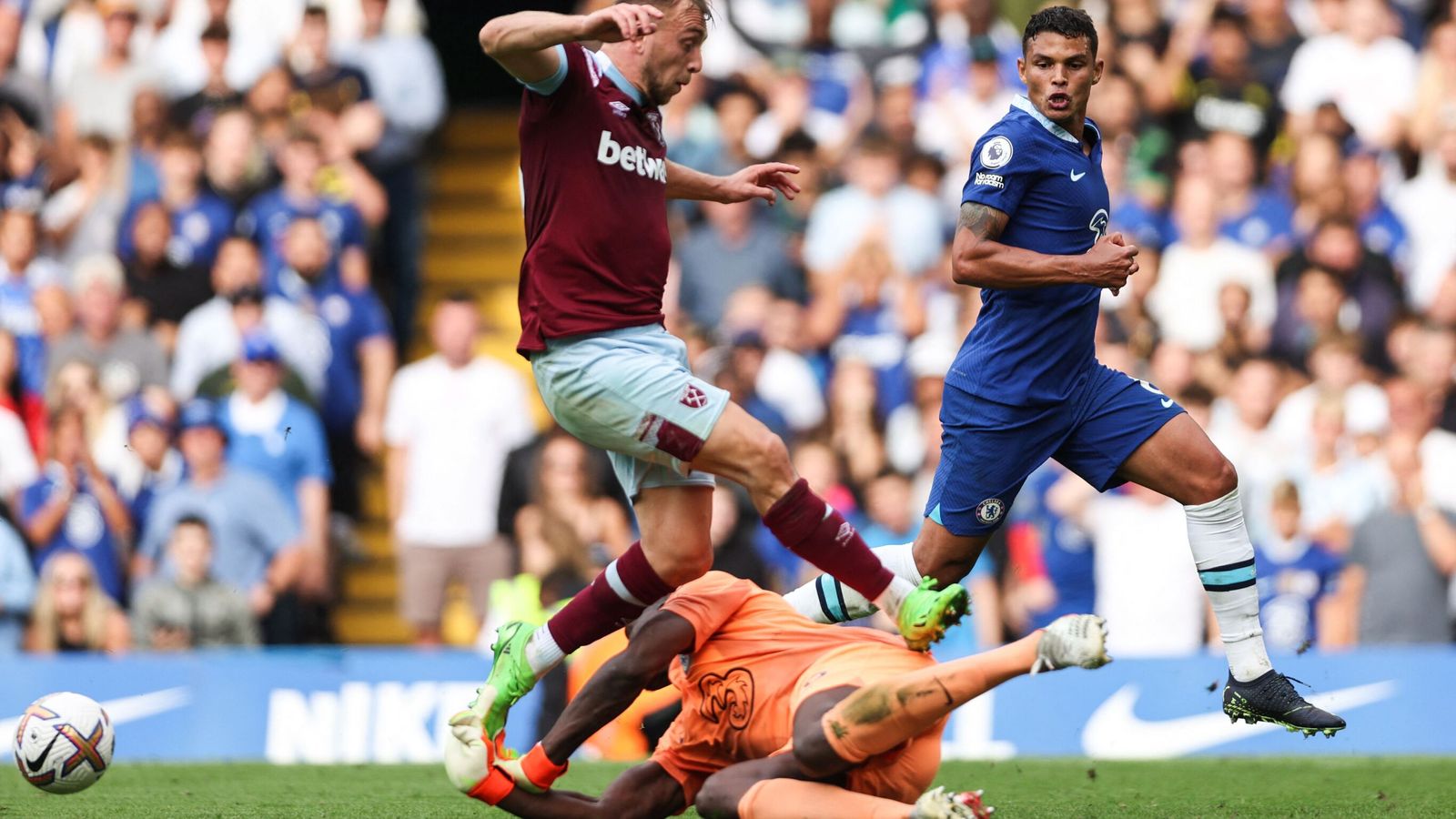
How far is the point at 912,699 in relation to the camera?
20.3 feet

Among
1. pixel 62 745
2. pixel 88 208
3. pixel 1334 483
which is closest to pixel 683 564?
pixel 62 745

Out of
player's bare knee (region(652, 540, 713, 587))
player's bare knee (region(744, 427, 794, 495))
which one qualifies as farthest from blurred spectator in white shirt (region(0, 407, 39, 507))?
player's bare knee (region(744, 427, 794, 495))

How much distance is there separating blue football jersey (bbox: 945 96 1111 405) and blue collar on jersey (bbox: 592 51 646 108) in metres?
1.29

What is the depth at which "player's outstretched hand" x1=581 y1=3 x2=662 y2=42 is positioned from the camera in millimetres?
6039

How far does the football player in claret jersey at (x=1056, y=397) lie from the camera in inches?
280

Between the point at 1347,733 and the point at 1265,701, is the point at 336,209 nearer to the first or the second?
the point at 1347,733

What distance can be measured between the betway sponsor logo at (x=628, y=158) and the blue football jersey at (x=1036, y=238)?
3.90 ft

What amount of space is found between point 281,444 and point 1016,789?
19.1 feet

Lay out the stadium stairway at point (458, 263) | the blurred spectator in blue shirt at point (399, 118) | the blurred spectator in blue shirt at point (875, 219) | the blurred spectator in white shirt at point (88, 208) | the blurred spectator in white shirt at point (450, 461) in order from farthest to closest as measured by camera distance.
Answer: the blurred spectator in blue shirt at point (399, 118)
the blurred spectator in white shirt at point (88, 208)
the stadium stairway at point (458, 263)
the blurred spectator in blue shirt at point (875, 219)
the blurred spectator in white shirt at point (450, 461)

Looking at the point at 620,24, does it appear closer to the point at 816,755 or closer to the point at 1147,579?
the point at 816,755

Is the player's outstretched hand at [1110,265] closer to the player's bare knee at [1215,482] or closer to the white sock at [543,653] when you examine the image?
the player's bare knee at [1215,482]

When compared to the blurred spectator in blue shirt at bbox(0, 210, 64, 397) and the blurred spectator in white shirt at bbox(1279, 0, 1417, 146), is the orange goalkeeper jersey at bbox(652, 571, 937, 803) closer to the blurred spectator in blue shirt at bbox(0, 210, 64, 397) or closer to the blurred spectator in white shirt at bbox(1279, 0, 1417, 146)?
the blurred spectator in blue shirt at bbox(0, 210, 64, 397)

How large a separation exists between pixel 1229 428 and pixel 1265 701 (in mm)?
5221

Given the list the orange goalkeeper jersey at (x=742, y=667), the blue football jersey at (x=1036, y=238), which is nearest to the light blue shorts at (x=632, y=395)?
the orange goalkeeper jersey at (x=742, y=667)
